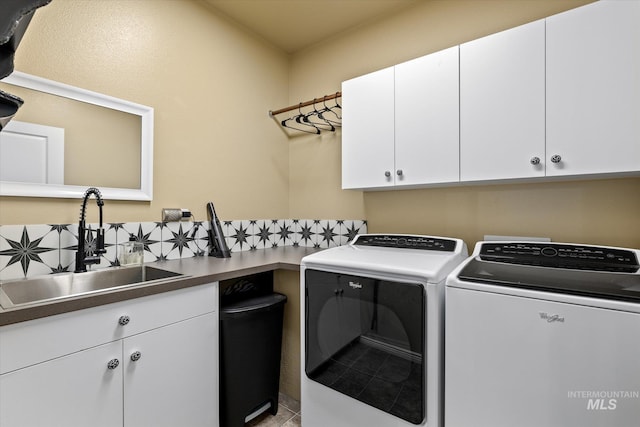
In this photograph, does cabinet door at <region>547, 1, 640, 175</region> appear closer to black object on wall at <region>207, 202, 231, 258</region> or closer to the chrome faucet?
black object on wall at <region>207, 202, 231, 258</region>

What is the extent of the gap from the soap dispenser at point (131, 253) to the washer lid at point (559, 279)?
5.35 ft

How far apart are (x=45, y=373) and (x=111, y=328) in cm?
21

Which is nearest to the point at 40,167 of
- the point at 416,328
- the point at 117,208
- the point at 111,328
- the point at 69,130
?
the point at 69,130

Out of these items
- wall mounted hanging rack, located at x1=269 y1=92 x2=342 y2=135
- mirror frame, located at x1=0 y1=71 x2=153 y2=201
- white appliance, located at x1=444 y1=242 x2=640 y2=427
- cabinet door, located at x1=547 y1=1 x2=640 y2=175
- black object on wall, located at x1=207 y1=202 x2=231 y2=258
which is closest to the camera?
white appliance, located at x1=444 y1=242 x2=640 y2=427

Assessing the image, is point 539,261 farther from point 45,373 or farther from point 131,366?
point 45,373

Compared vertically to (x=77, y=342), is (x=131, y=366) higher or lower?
lower

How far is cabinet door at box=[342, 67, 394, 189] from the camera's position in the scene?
70.4 inches

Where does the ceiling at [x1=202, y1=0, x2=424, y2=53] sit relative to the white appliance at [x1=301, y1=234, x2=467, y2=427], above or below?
above

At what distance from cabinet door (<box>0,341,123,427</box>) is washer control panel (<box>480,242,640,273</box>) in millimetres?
1679

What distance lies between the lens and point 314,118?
8.14 ft

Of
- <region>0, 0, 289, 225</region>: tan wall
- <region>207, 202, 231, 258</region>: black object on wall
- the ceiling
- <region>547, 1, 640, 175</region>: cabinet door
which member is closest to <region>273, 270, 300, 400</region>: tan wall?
<region>207, 202, 231, 258</region>: black object on wall

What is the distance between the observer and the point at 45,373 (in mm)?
975

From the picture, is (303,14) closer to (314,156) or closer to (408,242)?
(314,156)

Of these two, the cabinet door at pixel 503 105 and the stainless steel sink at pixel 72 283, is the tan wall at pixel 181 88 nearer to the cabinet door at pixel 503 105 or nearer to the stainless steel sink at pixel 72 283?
the stainless steel sink at pixel 72 283
